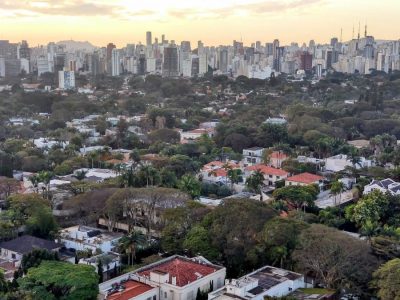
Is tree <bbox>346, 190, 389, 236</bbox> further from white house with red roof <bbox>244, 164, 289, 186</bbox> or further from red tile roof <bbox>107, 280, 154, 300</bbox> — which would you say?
red tile roof <bbox>107, 280, 154, 300</bbox>

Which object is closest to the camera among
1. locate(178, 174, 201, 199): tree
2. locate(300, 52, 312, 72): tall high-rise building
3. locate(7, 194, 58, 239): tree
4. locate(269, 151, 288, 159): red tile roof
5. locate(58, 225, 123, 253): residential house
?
locate(58, 225, 123, 253): residential house

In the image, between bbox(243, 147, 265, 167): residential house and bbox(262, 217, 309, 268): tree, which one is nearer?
bbox(262, 217, 309, 268): tree

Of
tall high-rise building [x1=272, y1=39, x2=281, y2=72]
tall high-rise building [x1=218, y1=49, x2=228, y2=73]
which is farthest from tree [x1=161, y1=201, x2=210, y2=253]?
tall high-rise building [x1=272, y1=39, x2=281, y2=72]

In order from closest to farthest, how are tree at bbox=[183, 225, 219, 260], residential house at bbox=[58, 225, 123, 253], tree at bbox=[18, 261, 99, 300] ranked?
tree at bbox=[18, 261, 99, 300] → tree at bbox=[183, 225, 219, 260] → residential house at bbox=[58, 225, 123, 253]

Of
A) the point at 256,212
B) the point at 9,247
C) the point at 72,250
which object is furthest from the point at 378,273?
the point at 9,247

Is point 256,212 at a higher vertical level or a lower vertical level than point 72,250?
higher

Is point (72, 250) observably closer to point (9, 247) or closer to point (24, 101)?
point (9, 247)

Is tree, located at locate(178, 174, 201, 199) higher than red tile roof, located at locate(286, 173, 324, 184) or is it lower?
higher
